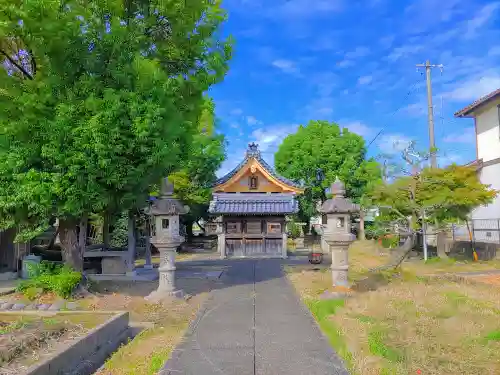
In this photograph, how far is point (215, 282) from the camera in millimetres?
13734

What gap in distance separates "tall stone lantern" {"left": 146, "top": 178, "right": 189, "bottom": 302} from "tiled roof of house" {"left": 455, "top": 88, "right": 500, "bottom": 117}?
16924 millimetres

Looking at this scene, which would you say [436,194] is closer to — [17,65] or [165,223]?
[165,223]

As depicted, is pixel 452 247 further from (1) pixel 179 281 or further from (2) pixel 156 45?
(2) pixel 156 45

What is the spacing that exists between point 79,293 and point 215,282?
4.84 m

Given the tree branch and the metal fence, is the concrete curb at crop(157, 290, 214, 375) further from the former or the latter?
the metal fence

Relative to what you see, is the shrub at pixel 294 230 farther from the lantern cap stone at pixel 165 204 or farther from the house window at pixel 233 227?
the lantern cap stone at pixel 165 204

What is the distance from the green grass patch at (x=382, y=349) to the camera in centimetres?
541

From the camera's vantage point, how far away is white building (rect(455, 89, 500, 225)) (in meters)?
19.6

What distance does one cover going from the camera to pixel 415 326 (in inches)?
273

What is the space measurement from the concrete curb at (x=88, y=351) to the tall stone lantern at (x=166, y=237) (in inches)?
131

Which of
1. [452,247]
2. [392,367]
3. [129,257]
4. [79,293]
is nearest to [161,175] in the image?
[79,293]

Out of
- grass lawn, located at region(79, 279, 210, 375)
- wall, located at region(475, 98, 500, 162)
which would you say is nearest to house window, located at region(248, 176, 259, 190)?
grass lawn, located at region(79, 279, 210, 375)

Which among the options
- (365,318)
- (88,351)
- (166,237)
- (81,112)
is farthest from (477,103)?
(88,351)

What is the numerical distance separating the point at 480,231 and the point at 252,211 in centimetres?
1229
